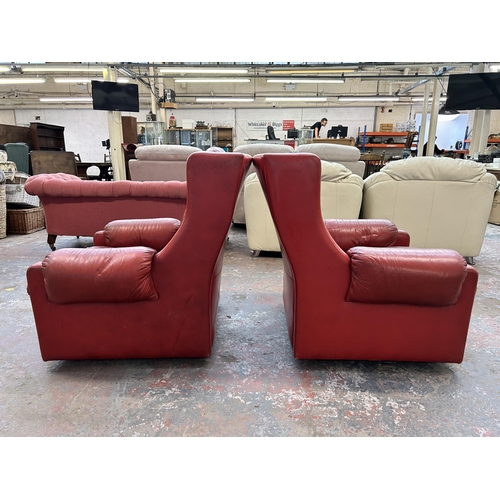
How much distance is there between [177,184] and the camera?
3.06 metres

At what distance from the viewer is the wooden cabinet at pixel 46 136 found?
8.98 m

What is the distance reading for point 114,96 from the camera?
7055 millimetres

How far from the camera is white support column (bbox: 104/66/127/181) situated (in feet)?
24.9

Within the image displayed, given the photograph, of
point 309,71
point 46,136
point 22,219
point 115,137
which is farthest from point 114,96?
point 309,71

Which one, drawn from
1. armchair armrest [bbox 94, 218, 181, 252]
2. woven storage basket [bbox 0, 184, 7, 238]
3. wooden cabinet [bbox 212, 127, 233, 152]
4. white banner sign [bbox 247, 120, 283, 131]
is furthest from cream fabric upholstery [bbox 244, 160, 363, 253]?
white banner sign [bbox 247, 120, 283, 131]

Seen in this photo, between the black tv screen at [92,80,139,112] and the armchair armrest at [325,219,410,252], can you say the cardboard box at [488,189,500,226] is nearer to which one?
the armchair armrest at [325,219,410,252]

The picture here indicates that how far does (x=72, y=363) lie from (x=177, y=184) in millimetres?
1961

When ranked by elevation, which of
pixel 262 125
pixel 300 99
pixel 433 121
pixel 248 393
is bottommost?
pixel 248 393

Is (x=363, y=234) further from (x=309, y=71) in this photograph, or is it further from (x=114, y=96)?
(x=309, y=71)

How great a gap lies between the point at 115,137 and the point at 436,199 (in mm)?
7203

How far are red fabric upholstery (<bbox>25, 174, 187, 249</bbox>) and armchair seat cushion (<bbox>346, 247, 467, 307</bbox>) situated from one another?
2147 mm

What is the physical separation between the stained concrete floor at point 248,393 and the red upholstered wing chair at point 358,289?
0.34ft

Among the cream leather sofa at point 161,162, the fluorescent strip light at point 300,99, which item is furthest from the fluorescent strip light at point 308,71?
the cream leather sofa at point 161,162

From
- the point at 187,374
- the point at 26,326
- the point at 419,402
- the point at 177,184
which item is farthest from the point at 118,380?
the point at 177,184
